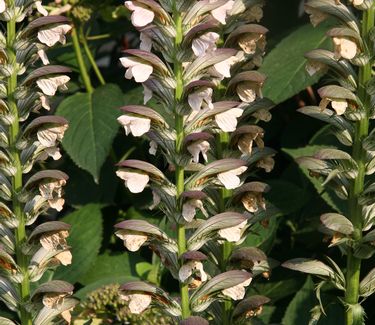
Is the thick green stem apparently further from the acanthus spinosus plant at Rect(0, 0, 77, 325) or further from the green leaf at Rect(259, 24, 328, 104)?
the green leaf at Rect(259, 24, 328, 104)

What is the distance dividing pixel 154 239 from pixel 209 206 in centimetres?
21

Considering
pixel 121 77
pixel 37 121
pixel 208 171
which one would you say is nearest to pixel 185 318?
pixel 208 171

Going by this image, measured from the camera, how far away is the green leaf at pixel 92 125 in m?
2.93

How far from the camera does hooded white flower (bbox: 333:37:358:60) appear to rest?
1.92m

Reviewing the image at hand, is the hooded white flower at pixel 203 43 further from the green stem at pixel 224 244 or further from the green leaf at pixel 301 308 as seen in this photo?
the green leaf at pixel 301 308

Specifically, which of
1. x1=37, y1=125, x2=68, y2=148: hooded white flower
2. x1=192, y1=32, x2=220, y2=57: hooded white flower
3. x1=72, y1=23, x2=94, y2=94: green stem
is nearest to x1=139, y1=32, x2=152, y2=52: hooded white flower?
→ x1=192, y1=32, x2=220, y2=57: hooded white flower

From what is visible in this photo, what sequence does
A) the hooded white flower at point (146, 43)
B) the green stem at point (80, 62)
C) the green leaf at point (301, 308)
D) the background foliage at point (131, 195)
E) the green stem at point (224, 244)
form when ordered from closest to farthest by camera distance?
the hooded white flower at point (146, 43), the green stem at point (224, 244), the green leaf at point (301, 308), the background foliage at point (131, 195), the green stem at point (80, 62)

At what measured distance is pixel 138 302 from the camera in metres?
1.95

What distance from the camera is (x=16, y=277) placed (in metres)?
2.02

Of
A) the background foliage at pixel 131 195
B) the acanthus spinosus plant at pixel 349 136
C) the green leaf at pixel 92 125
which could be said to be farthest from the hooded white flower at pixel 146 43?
the green leaf at pixel 92 125

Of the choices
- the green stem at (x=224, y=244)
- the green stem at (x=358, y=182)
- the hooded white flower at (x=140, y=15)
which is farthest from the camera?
the green stem at (x=224, y=244)

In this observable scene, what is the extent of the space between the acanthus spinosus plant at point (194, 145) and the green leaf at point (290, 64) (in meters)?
0.72

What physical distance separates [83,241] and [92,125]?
35 centimetres

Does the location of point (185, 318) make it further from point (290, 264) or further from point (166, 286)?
point (166, 286)
